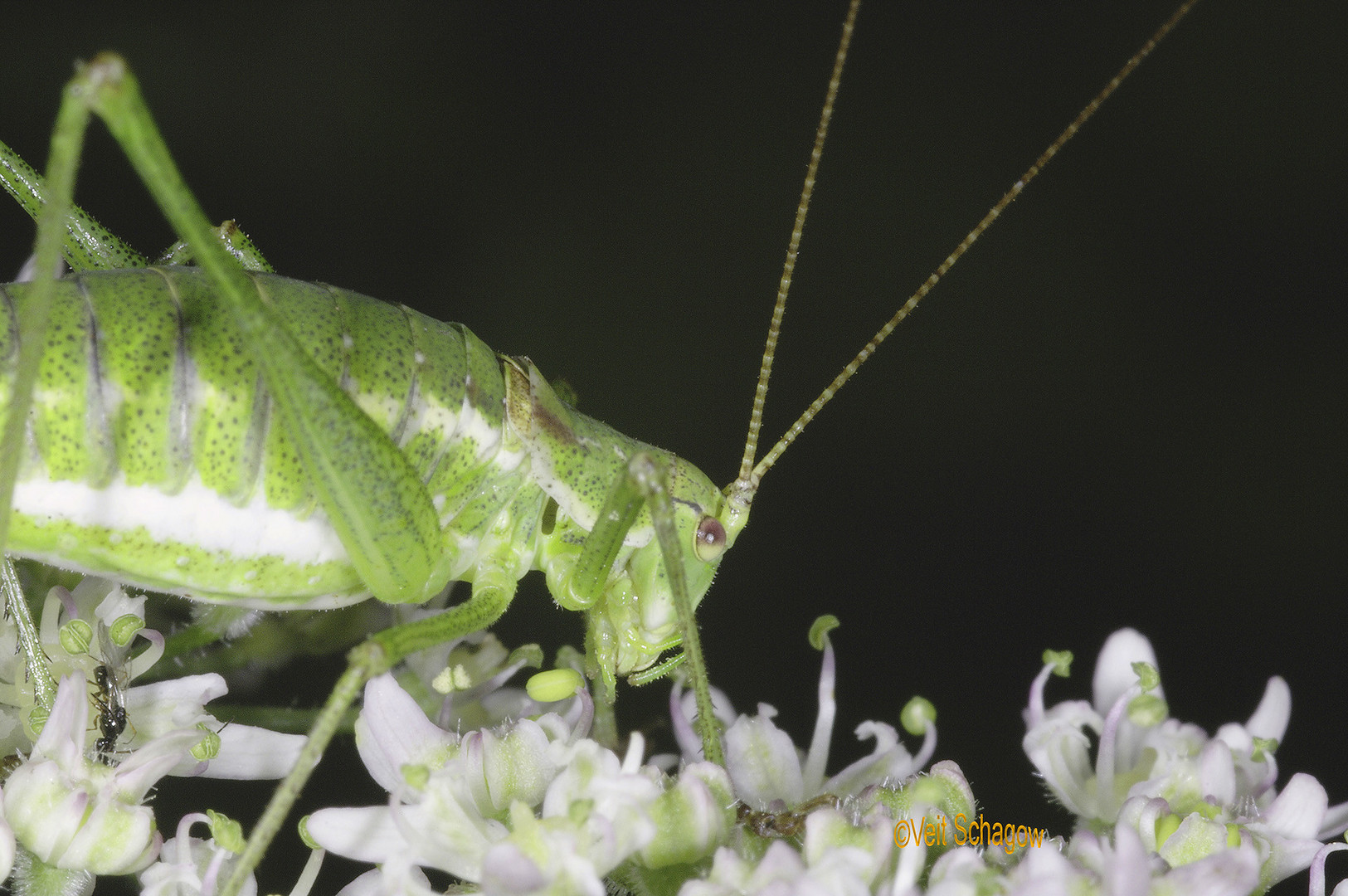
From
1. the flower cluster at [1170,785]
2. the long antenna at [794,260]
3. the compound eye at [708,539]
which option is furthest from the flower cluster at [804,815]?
the long antenna at [794,260]

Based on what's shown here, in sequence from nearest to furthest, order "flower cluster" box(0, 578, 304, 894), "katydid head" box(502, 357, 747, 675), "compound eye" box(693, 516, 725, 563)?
"flower cluster" box(0, 578, 304, 894) → "katydid head" box(502, 357, 747, 675) → "compound eye" box(693, 516, 725, 563)

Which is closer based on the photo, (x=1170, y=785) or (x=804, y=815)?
(x=804, y=815)

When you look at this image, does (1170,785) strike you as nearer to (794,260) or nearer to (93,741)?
(794,260)

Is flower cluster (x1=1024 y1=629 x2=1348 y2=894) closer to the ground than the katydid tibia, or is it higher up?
closer to the ground

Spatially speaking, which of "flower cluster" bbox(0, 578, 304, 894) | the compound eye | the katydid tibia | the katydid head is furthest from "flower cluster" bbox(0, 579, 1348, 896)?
the compound eye

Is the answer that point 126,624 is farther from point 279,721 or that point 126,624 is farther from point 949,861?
point 949,861

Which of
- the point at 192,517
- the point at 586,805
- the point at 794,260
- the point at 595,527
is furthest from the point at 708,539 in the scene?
the point at 192,517

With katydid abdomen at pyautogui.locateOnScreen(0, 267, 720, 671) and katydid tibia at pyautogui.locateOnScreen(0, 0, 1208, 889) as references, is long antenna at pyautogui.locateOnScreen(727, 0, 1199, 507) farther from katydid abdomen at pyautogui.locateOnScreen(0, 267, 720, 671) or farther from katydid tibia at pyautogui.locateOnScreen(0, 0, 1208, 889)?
katydid abdomen at pyautogui.locateOnScreen(0, 267, 720, 671)
